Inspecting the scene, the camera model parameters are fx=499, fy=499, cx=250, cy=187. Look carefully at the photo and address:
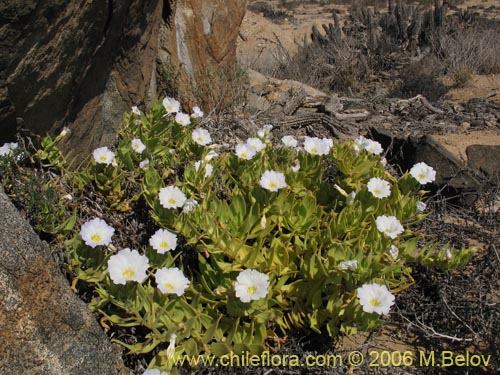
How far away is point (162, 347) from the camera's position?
2.46 meters

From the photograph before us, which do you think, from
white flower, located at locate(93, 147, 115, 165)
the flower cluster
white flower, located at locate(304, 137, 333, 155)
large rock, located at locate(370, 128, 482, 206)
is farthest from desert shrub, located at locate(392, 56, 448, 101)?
white flower, located at locate(93, 147, 115, 165)

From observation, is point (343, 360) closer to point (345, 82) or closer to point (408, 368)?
point (408, 368)

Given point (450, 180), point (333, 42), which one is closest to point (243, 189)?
point (450, 180)

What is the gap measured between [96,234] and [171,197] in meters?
0.42

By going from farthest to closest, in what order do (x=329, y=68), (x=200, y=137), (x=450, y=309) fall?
(x=329, y=68), (x=200, y=137), (x=450, y=309)

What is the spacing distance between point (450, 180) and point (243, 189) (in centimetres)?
166

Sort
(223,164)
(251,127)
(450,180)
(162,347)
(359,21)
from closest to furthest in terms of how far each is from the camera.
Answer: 1. (162,347)
2. (223,164)
3. (450,180)
4. (251,127)
5. (359,21)

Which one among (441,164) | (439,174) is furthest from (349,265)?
(441,164)

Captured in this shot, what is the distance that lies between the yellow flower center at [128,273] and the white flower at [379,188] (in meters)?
1.40

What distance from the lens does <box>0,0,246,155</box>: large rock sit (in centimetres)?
272

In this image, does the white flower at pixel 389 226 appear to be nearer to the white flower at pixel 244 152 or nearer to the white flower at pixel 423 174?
the white flower at pixel 423 174

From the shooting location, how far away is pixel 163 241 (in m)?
2.48

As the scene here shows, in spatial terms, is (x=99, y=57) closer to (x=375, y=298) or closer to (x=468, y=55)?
(x=375, y=298)

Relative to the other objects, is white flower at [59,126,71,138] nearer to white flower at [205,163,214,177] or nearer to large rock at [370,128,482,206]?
white flower at [205,163,214,177]
